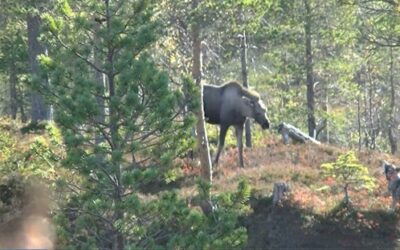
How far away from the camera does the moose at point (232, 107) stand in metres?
21.6

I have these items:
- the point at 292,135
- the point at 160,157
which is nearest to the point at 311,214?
the point at 160,157

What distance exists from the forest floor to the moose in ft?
6.60

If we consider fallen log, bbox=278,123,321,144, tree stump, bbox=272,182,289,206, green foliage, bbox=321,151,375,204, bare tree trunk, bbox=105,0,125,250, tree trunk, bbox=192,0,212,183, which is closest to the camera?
bare tree trunk, bbox=105,0,125,250

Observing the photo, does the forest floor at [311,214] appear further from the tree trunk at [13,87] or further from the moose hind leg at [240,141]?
the tree trunk at [13,87]

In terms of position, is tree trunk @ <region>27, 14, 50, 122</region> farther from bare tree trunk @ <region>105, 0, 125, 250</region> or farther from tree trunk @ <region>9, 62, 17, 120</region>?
bare tree trunk @ <region>105, 0, 125, 250</region>

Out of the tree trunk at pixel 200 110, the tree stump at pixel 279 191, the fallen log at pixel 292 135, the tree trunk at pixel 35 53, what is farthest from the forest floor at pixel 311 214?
the tree trunk at pixel 35 53

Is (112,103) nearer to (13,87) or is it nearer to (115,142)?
(115,142)

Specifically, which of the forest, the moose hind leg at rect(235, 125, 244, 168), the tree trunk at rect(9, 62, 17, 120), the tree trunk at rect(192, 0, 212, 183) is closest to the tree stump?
the forest

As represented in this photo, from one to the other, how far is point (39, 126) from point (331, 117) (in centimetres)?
1207

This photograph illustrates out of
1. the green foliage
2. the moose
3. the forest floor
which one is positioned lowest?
the forest floor

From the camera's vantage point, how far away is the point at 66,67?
1114 centimetres

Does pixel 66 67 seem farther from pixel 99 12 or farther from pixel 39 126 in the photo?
pixel 39 126

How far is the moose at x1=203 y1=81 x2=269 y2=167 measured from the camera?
70.9 feet

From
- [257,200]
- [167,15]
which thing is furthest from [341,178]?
[167,15]
